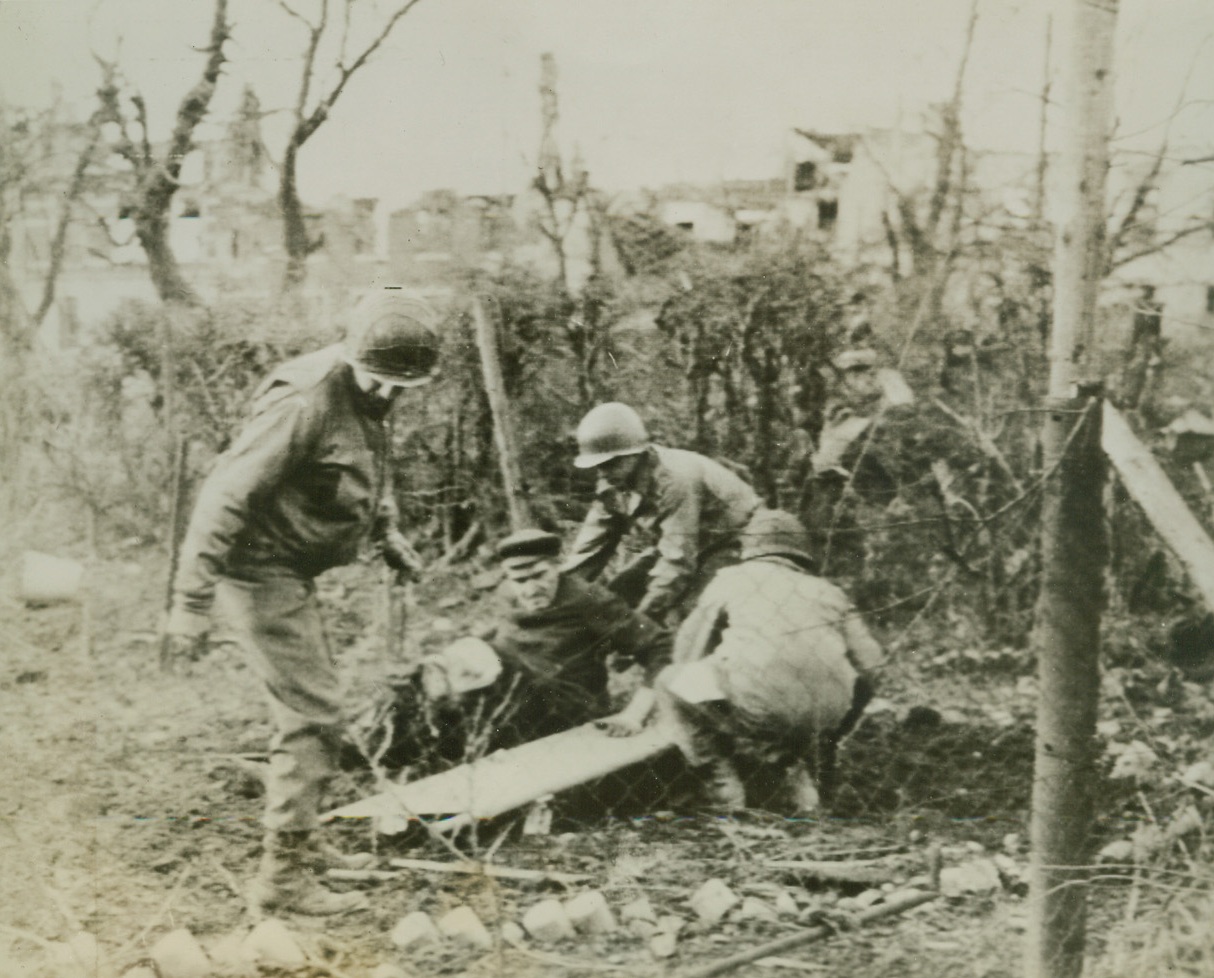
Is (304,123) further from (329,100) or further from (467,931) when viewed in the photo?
(467,931)

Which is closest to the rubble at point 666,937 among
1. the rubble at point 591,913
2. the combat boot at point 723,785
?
the rubble at point 591,913

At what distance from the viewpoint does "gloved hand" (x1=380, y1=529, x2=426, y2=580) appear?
10.8 feet

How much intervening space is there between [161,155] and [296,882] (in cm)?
223

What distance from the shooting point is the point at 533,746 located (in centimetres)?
331

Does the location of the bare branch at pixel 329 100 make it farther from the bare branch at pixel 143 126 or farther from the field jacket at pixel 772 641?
the field jacket at pixel 772 641

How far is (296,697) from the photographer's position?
10.8ft

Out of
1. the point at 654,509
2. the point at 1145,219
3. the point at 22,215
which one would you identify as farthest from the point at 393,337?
the point at 1145,219

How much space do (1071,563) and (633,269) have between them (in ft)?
5.07

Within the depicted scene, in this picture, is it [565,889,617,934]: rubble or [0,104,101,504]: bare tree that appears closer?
[565,889,617,934]: rubble

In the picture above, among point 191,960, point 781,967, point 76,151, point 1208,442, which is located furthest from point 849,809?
point 76,151

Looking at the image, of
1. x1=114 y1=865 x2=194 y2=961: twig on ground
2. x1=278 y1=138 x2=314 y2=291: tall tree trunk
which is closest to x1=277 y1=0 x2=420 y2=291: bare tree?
x1=278 y1=138 x2=314 y2=291: tall tree trunk

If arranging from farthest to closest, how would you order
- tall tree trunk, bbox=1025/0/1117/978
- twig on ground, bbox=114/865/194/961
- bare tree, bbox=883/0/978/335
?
twig on ground, bbox=114/865/194/961 < bare tree, bbox=883/0/978/335 < tall tree trunk, bbox=1025/0/1117/978

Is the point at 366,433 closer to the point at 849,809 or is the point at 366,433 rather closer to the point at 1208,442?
the point at 849,809

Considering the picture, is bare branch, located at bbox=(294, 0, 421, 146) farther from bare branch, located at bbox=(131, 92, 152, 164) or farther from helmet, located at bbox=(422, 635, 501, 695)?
helmet, located at bbox=(422, 635, 501, 695)
